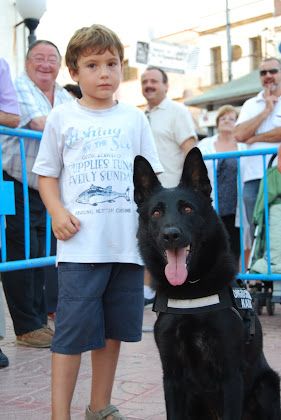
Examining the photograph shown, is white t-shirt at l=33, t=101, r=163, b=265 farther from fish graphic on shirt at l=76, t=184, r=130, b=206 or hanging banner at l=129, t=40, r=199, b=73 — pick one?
hanging banner at l=129, t=40, r=199, b=73

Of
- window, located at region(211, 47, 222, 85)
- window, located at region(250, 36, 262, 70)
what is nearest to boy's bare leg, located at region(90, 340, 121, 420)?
window, located at region(250, 36, 262, 70)

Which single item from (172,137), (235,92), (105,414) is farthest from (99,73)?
(235,92)

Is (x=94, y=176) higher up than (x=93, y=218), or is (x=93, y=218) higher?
(x=94, y=176)

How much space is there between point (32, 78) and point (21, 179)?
1026 mm

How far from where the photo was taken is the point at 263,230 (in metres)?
5.65

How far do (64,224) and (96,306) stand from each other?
41cm

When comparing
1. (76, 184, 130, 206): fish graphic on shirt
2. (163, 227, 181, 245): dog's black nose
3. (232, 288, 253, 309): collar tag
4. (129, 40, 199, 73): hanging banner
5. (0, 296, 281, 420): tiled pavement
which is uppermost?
(129, 40, 199, 73): hanging banner

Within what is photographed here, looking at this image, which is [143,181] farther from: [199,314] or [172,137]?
[172,137]

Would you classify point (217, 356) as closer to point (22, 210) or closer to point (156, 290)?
point (156, 290)

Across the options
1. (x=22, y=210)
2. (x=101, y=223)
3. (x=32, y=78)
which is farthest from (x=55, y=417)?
(x=32, y=78)

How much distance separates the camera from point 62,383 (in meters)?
2.56

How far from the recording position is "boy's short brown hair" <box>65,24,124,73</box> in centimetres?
263

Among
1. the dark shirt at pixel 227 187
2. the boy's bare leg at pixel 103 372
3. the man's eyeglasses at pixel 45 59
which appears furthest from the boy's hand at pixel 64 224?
the dark shirt at pixel 227 187

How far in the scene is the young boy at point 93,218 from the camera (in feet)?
8.46
